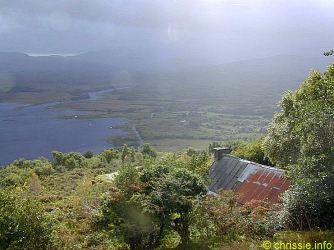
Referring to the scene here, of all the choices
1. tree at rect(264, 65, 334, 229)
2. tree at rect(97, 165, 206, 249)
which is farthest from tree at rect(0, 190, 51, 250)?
tree at rect(264, 65, 334, 229)

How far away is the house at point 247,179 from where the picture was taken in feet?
65.7

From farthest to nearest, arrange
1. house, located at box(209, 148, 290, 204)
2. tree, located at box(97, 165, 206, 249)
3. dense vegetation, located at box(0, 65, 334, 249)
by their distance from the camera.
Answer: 1. house, located at box(209, 148, 290, 204)
2. tree, located at box(97, 165, 206, 249)
3. dense vegetation, located at box(0, 65, 334, 249)

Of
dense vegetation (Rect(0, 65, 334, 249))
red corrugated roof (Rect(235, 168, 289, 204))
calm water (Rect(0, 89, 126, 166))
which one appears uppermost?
dense vegetation (Rect(0, 65, 334, 249))

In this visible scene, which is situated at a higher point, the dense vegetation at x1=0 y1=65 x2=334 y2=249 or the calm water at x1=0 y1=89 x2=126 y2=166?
the dense vegetation at x1=0 y1=65 x2=334 y2=249

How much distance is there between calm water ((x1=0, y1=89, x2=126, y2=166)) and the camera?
132m

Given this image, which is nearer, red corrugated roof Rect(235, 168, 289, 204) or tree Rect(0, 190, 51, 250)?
tree Rect(0, 190, 51, 250)

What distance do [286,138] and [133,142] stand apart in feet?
377

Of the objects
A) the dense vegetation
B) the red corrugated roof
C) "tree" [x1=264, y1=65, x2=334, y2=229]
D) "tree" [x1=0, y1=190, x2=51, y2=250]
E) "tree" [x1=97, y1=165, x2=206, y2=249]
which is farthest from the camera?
the red corrugated roof

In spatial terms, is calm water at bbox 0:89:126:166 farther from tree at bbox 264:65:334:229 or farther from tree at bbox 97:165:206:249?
tree at bbox 264:65:334:229

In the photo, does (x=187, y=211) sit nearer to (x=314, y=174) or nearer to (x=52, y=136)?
(x=314, y=174)

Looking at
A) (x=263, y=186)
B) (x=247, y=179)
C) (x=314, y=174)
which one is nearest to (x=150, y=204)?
(x=314, y=174)

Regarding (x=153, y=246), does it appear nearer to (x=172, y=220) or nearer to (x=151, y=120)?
(x=172, y=220)

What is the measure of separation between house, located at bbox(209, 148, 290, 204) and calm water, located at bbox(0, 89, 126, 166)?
99638 millimetres

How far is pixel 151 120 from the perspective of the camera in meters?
182
